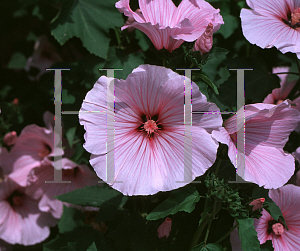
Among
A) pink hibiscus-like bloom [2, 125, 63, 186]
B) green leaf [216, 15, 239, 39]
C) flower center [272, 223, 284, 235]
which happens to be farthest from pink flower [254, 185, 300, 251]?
pink hibiscus-like bloom [2, 125, 63, 186]

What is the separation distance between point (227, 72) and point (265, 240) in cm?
89

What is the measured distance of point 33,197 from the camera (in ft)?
6.77

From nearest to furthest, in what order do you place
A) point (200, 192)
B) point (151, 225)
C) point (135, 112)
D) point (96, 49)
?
point (135, 112), point (200, 192), point (151, 225), point (96, 49)

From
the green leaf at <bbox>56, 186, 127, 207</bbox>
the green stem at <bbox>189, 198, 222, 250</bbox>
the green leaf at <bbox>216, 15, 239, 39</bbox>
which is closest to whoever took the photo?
the green stem at <bbox>189, 198, 222, 250</bbox>

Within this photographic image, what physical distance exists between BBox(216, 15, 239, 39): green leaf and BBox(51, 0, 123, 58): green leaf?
0.59 meters

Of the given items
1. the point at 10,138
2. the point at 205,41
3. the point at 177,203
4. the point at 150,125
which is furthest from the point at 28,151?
the point at 205,41

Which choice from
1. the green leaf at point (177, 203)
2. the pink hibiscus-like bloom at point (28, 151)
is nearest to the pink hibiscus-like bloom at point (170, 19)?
the green leaf at point (177, 203)

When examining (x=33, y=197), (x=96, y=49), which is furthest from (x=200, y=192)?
(x=33, y=197)

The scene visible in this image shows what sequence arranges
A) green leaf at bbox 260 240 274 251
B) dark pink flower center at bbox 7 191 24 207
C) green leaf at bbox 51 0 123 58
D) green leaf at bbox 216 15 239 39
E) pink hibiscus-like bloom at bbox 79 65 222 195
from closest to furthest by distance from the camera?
pink hibiscus-like bloom at bbox 79 65 222 195, green leaf at bbox 260 240 274 251, green leaf at bbox 51 0 123 58, green leaf at bbox 216 15 239 39, dark pink flower center at bbox 7 191 24 207

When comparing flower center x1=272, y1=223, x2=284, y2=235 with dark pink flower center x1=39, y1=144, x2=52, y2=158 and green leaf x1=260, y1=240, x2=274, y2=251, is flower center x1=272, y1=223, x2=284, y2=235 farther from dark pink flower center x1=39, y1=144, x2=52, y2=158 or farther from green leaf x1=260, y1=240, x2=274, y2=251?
dark pink flower center x1=39, y1=144, x2=52, y2=158

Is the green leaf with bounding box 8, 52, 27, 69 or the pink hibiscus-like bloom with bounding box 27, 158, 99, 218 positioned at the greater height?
the green leaf with bounding box 8, 52, 27, 69

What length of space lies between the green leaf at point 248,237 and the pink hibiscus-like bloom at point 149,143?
27cm

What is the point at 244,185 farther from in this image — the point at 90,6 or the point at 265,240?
the point at 90,6

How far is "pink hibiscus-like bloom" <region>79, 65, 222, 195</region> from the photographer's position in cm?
119
